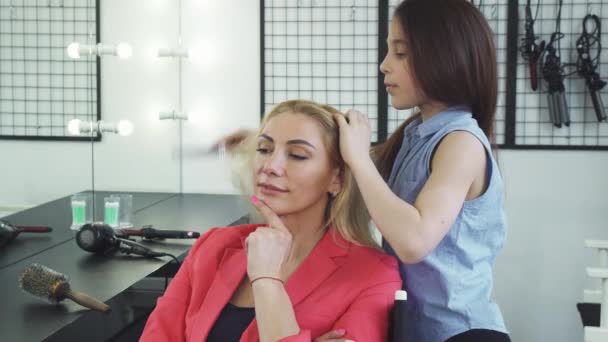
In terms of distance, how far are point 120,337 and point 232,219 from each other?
3.55 ft

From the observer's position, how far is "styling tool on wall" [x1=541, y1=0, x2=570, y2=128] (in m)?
3.60

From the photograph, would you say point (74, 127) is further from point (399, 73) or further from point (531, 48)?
point (531, 48)

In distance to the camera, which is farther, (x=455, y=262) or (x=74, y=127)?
(x=74, y=127)

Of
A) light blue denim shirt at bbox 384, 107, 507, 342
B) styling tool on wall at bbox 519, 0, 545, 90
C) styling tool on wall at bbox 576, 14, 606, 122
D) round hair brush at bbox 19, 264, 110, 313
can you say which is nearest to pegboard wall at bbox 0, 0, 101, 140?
round hair brush at bbox 19, 264, 110, 313

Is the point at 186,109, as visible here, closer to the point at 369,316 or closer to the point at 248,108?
the point at 248,108

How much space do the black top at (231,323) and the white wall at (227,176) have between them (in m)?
1.90

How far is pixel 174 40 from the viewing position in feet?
12.5

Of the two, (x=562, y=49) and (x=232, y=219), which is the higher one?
(x=562, y=49)

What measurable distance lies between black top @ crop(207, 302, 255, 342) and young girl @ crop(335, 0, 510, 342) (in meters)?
0.33

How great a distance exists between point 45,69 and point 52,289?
0.88m

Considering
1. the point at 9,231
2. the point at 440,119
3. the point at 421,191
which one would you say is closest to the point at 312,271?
the point at 421,191

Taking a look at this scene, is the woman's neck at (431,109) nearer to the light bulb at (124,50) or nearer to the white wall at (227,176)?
the light bulb at (124,50)

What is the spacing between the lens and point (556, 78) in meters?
3.59

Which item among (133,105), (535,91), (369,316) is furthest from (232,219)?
(369,316)
